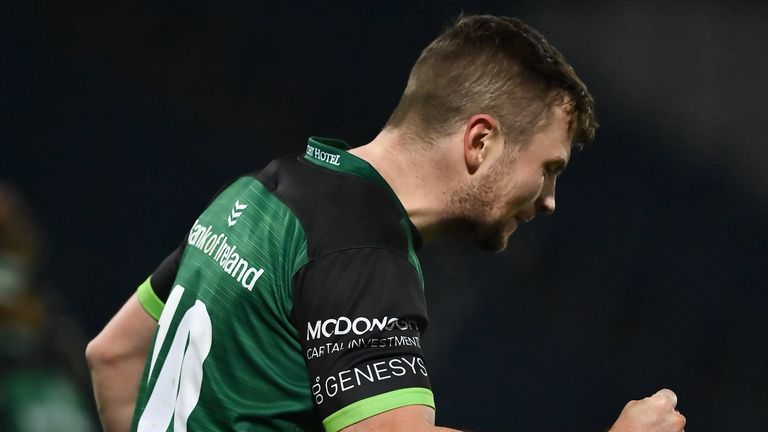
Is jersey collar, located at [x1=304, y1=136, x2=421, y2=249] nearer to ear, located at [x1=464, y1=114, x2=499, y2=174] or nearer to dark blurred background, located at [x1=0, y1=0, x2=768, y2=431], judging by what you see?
ear, located at [x1=464, y1=114, x2=499, y2=174]

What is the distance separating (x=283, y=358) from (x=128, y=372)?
564 mm

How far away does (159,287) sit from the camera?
229cm

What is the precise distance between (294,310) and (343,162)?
311 mm

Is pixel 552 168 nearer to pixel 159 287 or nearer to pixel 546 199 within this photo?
pixel 546 199

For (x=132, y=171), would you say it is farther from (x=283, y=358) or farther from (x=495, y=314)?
(x=283, y=358)

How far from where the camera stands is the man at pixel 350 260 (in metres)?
1.76

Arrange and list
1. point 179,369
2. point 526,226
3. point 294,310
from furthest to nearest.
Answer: point 526,226 → point 179,369 → point 294,310

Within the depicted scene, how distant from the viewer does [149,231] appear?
501 cm

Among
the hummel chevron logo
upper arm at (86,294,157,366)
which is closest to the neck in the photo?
the hummel chevron logo

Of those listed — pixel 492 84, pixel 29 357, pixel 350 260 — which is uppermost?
pixel 492 84

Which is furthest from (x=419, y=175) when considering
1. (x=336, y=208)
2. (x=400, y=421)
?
(x=400, y=421)

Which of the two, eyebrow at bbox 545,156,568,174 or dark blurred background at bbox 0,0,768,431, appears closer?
eyebrow at bbox 545,156,568,174

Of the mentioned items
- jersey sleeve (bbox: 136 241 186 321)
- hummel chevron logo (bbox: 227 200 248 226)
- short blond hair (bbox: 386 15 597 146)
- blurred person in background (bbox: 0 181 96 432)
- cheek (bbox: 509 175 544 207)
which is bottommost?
blurred person in background (bbox: 0 181 96 432)

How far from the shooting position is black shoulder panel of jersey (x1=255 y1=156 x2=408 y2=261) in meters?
1.83
